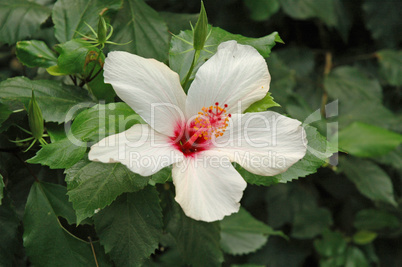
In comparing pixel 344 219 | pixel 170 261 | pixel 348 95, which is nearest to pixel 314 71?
pixel 348 95

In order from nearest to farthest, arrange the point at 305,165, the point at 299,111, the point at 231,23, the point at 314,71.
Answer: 1. the point at 305,165
2. the point at 299,111
3. the point at 231,23
4. the point at 314,71

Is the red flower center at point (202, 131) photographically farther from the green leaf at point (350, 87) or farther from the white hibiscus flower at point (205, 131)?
the green leaf at point (350, 87)

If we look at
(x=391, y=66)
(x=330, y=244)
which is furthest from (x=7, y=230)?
(x=391, y=66)

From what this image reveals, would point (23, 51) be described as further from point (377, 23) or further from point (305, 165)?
point (377, 23)

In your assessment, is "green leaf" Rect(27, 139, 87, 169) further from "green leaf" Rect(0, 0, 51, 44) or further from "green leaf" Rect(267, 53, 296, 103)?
"green leaf" Rect(267, 53, 296, 103)

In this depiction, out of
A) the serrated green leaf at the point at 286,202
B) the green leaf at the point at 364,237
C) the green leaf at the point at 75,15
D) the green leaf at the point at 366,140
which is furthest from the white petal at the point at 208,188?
the green leaf at the point at 364,237

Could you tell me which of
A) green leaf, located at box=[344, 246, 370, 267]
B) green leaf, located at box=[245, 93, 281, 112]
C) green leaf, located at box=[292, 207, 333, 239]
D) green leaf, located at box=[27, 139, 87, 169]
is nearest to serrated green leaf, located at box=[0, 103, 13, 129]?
green leaf, located at box=[27, 139, 87, 169]

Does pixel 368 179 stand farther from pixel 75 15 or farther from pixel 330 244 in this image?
pixel 75 15
